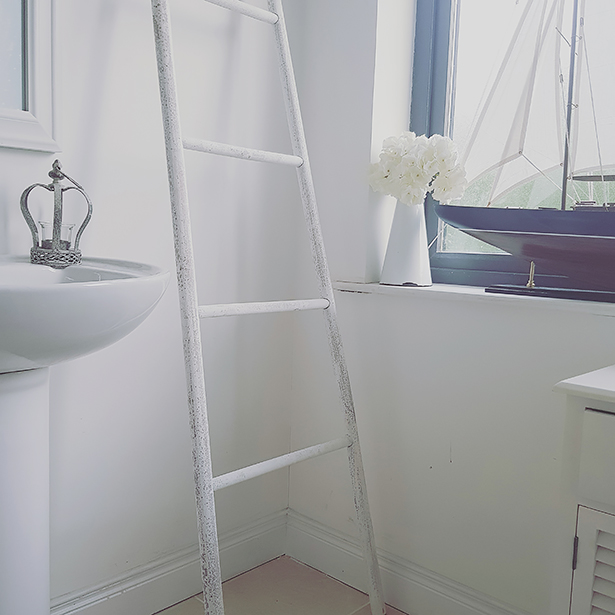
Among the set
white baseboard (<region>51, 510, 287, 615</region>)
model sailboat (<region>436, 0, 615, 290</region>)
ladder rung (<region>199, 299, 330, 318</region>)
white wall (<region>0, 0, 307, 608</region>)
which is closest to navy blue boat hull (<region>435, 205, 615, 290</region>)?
model sailboat (<region>436, 0, 615, 290</region>)

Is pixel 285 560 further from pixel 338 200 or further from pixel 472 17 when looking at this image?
pixel 472 17

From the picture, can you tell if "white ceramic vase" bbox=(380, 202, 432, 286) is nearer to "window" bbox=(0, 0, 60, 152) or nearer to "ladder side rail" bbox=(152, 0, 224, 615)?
"ladder side rail" bbox=(152, 0, 224, 615)

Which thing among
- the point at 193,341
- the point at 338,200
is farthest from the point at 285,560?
the point at 338,200

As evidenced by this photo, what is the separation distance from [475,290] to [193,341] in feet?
2.43

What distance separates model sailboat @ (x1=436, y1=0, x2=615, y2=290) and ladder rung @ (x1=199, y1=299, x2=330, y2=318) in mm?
389

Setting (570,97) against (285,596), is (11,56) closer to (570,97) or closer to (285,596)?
(570,97)

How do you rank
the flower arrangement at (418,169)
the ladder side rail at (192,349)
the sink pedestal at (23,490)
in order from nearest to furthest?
1. the sink pedestal at (23,490)
2. the ladder side rail at (192,349)
3. the flower arrangement at (418,169)

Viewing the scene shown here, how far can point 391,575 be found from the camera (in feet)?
5.28

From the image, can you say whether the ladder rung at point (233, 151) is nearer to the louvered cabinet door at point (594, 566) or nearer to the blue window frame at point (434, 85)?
the blue window frame at point (434, 85)

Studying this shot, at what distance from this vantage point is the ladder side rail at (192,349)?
1191 millimetres

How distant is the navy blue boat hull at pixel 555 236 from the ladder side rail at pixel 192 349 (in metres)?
0.65

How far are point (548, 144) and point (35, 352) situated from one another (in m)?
1.33

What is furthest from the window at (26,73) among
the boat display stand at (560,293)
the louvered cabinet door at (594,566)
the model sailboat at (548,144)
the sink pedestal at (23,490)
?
the louvered cabinet door at (594,566)

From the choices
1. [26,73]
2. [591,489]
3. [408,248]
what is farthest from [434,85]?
[591,489]
